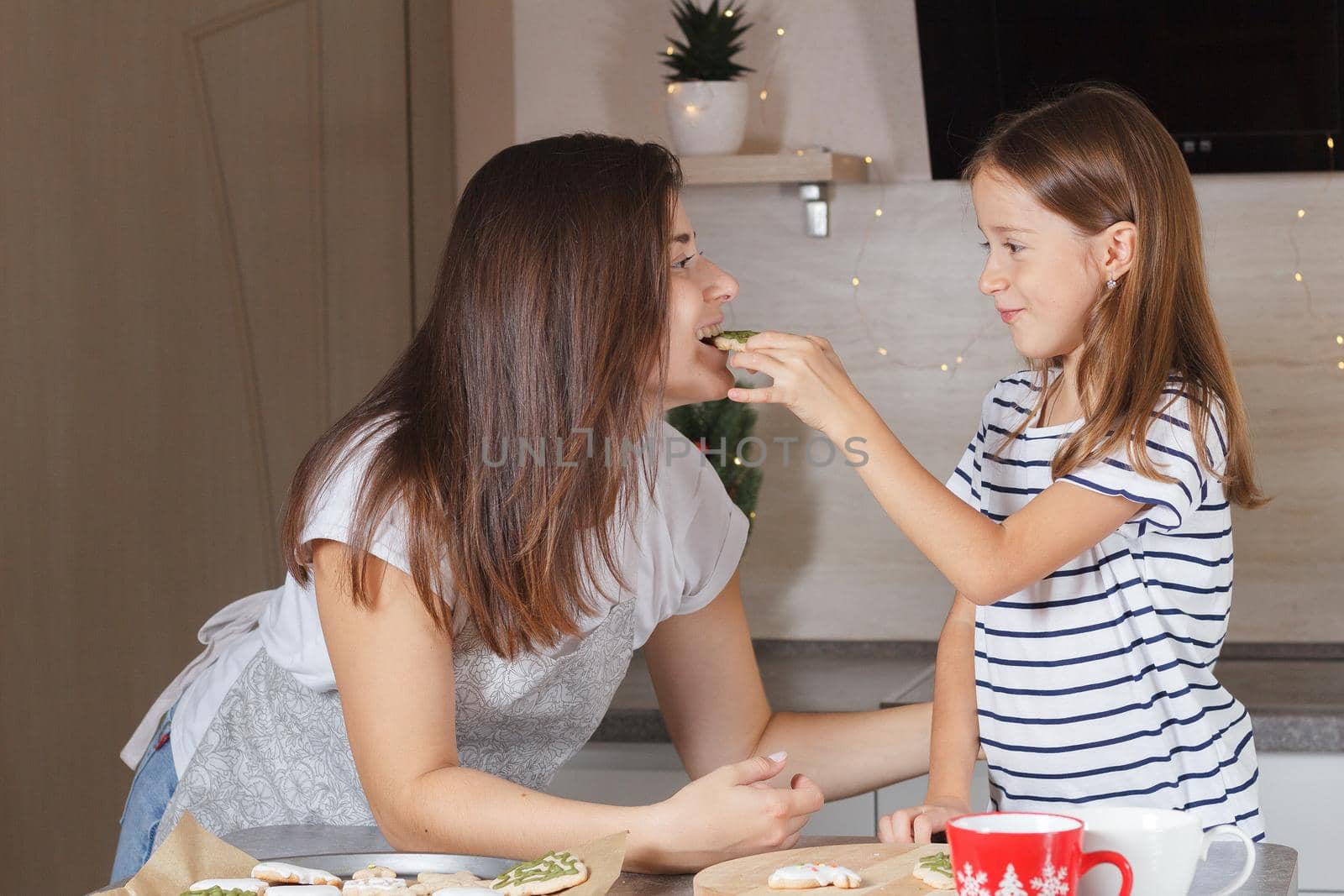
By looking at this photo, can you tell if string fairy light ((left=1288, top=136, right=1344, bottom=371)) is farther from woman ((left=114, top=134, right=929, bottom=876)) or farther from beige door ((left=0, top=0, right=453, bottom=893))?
beige door ((left=0, top=0, right=453, bottom=893))

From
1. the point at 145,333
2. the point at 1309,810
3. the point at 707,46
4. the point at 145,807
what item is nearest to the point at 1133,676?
the point at 1309,810

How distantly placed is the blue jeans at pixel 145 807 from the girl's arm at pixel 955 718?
657mm

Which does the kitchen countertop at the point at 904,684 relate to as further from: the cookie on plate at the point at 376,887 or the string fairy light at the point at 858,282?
the cookie on plate at the point at 376,887

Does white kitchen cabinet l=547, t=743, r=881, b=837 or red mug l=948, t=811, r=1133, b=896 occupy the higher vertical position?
red mug l=948, t=811, r=1133, b=896

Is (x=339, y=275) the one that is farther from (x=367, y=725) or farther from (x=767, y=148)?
(x=367, y=725)

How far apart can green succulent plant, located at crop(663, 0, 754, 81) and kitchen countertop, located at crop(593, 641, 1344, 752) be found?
38.2 inches

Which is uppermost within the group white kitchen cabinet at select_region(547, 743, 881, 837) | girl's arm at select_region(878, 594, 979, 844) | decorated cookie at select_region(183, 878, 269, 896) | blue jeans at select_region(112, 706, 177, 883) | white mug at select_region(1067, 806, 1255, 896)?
white mug at select_region(1067, 806, 1255, 896)

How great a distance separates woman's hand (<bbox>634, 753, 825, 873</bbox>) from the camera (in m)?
0.90

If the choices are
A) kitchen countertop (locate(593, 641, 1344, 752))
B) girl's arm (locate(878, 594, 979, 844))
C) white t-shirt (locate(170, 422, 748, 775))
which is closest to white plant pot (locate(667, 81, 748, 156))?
kitchen countertop (locate(593, 641, 1344, 752))

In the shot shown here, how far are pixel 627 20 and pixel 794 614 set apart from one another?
1.09 meters

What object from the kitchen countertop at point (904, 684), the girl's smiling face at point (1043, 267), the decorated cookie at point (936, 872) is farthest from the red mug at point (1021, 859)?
the kitchen countertop at point (904, 684)

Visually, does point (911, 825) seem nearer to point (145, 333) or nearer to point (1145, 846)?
point (1145, 846)

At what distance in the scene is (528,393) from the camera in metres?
1.21

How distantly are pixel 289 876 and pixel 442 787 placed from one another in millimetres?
185
